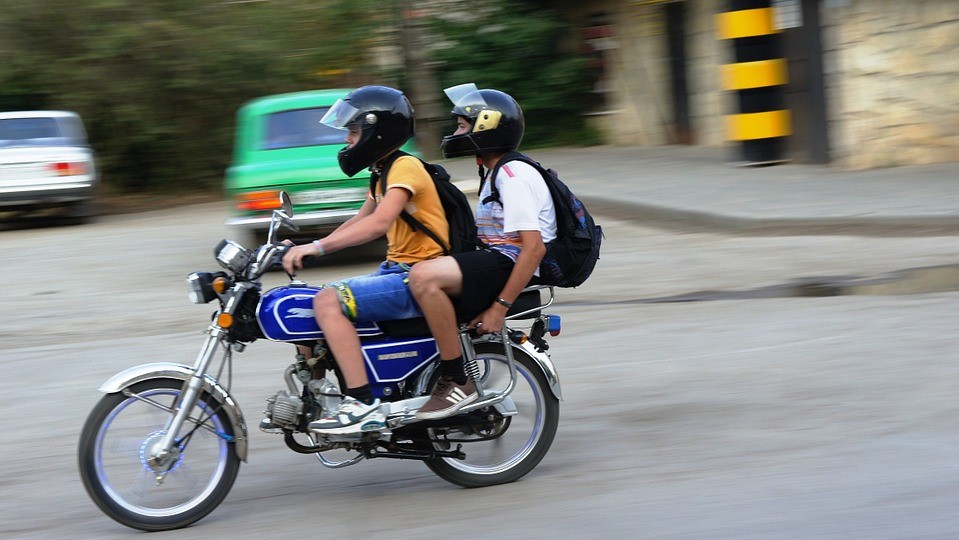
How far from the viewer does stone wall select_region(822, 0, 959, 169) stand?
15781mm

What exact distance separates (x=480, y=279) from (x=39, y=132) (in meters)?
14.6

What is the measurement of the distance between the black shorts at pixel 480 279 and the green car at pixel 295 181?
6.30 m

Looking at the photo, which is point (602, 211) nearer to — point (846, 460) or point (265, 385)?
point (265, 385)

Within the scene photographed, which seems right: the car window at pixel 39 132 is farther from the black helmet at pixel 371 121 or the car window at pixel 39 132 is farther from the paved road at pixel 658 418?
the black helmet at pixel 371 121

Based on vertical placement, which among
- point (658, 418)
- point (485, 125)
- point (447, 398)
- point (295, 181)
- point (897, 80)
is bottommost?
point (897, 80)

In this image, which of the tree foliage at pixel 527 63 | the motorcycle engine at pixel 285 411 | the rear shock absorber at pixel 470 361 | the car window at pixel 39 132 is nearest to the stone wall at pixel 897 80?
the tree foliage at pixel 527 63

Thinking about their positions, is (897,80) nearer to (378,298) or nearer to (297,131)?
(297,131)

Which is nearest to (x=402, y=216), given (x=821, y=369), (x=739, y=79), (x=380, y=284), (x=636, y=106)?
(x=380, y=284)

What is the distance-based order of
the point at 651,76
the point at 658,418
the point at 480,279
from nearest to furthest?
the point at 480,279 < the point at 658,418 < the point at 651,76

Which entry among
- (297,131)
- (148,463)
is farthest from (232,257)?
(297,131)

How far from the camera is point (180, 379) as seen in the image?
4.60 metres

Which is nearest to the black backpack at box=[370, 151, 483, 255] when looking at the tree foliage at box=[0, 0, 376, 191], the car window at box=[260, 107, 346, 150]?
the car window at box=[260, 107, 346, 150]

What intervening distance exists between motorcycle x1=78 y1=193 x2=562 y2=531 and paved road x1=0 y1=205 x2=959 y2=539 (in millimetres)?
174

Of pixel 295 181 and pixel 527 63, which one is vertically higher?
pixel 295 181
